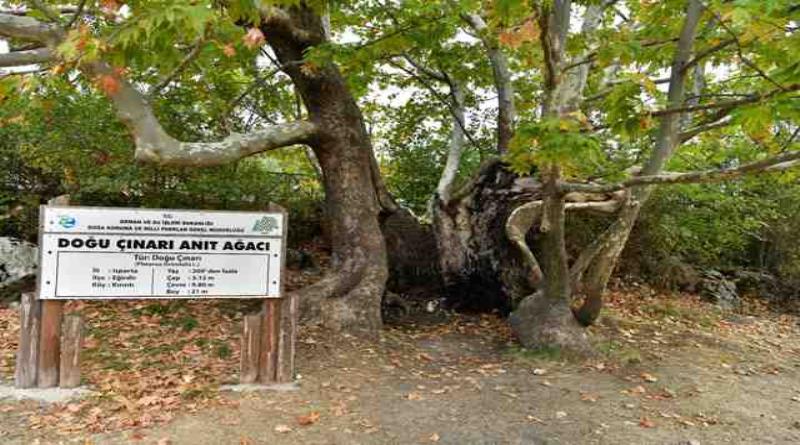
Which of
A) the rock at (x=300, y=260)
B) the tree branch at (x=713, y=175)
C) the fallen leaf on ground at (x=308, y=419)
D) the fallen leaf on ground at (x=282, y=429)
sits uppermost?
the tree branch at (x=713, y=175)

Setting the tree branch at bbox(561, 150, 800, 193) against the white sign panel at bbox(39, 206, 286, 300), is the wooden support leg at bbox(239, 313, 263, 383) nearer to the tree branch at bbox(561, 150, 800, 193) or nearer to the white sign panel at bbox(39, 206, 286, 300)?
the white sign panel at bbox(39, 206, 286, 300)

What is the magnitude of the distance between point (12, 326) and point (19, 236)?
7.56 feet

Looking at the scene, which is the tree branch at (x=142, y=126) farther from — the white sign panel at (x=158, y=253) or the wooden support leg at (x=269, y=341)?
the wooden support leg at (x=269, y=341)

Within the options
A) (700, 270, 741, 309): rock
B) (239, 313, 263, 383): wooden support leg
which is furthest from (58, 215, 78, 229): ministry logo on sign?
(700, 270, 741, 309): rock

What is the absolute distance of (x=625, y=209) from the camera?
7.14 metres

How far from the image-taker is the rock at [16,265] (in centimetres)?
891

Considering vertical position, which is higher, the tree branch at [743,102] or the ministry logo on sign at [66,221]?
the tree branch at [743,102]

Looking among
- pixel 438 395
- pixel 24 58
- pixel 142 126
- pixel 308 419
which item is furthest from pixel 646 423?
pixel 24 58

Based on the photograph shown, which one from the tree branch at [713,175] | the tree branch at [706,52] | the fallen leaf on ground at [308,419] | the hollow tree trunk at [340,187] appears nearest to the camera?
the fallen leaf on ground at [308,419]

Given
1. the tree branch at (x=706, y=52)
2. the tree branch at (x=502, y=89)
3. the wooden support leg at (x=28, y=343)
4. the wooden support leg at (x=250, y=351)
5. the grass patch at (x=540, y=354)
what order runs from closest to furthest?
the wooden support leg at (x=28, y=343)
the wooden support leg at (x=250, y=351)
the tree branch at (x=706, y=52)
the grass patch at (x=540, y=354)
the tree branch at (x=502, y=89)

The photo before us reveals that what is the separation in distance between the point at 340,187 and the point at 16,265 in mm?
5315

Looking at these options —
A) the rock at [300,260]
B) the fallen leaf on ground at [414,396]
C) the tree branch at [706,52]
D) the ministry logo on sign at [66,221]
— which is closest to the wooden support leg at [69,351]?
the ministry logo on sign at [66,221]

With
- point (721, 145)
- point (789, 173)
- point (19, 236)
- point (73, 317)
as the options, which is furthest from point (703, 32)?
point (19, 236)

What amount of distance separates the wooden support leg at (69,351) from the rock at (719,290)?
10464mm
